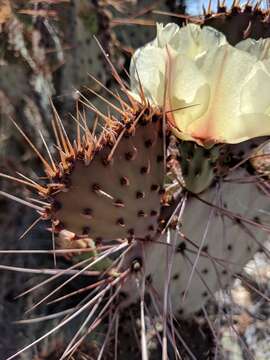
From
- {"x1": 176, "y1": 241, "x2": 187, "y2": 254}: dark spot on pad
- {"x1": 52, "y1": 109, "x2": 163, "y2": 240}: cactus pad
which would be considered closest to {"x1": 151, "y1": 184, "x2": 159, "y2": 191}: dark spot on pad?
{"x1": 52, "y1": 109, "x2": 163, "y2": 240}: cactus pad

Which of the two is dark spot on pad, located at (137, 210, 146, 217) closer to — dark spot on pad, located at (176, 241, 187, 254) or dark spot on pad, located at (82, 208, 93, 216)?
dark spot on pad, located at (82, 208, 93, 216)

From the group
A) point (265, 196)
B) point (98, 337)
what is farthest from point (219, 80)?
point (98, 337)

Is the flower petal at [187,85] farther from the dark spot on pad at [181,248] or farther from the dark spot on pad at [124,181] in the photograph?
the dark spot on pad at [181,248]

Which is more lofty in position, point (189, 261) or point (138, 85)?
point (138, 85)

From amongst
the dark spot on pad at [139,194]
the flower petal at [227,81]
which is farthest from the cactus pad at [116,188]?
the flower petal at [227,81]

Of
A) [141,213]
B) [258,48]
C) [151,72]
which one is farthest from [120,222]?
[258,48]

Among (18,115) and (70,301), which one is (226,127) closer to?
(70,301)

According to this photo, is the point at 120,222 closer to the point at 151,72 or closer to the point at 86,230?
the point at 86,230
